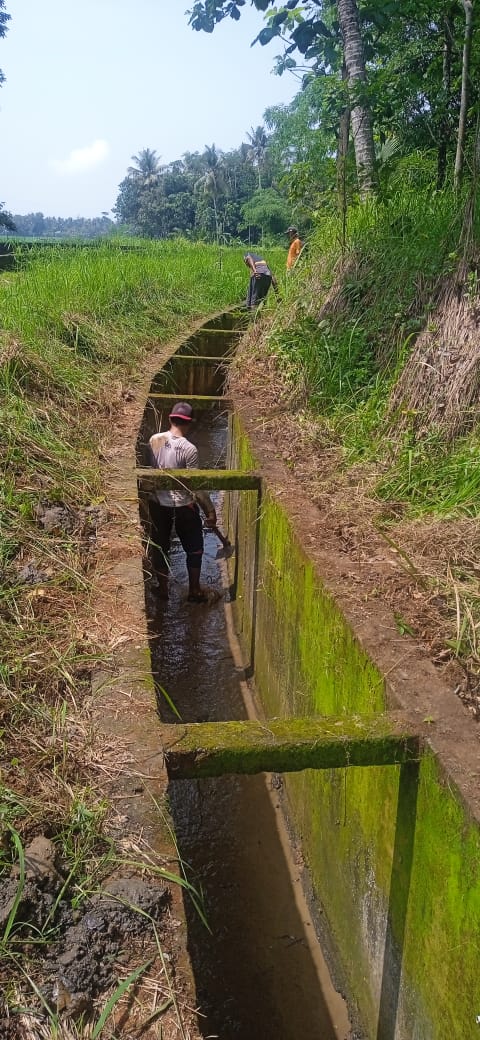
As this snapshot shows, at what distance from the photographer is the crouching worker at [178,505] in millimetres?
5559

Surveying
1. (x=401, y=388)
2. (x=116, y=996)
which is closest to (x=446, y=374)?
(x=401, y=388)

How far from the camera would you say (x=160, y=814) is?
6.95 ft

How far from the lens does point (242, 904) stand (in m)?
3.57

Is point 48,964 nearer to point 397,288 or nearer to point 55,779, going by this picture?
point 55,779

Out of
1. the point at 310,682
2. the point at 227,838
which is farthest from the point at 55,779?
the point at 227,838

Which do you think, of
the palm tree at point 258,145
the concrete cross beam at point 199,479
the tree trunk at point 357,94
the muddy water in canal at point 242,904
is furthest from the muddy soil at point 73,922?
the palm tree at point 258,145

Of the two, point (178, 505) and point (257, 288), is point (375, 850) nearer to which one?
point (178, 505)

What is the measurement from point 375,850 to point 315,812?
2.91 feet

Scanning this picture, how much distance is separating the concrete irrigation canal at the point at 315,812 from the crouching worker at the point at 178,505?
0.24 metres

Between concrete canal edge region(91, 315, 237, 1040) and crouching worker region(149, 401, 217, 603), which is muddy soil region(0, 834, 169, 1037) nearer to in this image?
concrete canal edge region(91, 315, 237, 1040)

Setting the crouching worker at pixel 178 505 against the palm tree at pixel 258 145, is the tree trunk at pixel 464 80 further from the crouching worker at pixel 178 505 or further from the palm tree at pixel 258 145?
the palm tree at pixel 258 145

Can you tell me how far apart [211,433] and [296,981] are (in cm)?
879

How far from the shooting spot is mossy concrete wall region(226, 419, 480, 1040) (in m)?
2.07

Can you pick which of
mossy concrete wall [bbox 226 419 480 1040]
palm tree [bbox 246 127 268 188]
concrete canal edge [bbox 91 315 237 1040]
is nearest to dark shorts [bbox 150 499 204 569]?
concrete canal edge [bbox 91 315 237 1040]
